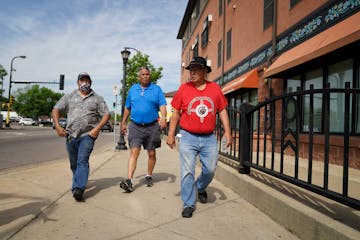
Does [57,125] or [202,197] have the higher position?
[57,125]

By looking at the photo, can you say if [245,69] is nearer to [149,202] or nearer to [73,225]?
[149,202]

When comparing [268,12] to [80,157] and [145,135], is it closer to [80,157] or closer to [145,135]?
[145,135]

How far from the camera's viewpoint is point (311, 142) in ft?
9.48

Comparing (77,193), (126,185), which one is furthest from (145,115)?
(77,193)

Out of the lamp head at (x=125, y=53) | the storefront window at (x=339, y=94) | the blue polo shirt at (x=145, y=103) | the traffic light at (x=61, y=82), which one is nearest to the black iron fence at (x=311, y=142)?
the storefront window at (x=339, y=94)

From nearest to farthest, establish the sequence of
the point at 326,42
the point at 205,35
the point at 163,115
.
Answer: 1. the point at 163,115
2. the point at 326,42
3. the point at 205,35

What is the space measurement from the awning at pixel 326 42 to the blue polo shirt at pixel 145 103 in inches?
146

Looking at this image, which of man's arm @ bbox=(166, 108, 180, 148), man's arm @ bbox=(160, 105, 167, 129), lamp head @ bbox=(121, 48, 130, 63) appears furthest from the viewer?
lamp head @ bbox=(121, 48, 130, 63)

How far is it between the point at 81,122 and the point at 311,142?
2.87 meters

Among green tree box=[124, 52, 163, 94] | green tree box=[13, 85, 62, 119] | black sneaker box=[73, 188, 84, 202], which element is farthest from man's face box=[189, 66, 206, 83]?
green tree box=[13, 85, 62, 119]

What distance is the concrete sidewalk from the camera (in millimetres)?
2812

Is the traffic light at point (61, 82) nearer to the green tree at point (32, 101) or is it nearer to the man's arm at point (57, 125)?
the man's arm at point (57, 125)

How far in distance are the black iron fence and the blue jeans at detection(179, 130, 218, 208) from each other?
2.42 ft

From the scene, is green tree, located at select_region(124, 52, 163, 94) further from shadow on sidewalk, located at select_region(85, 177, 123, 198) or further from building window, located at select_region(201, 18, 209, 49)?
shadow on sidewalk, located at select_region(85, 177, 123, 198)
